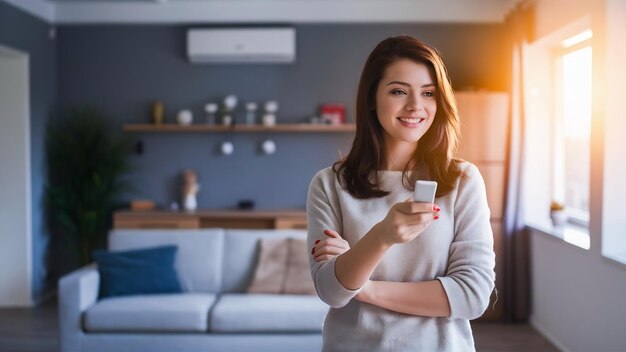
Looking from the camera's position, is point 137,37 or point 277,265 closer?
point 277,265

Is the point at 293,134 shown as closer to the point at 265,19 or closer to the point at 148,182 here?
the point at 265,19

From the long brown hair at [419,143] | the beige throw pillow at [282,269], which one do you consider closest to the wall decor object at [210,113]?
the beige throw pillow at [282,269]

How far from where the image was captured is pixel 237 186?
A: 6.02 m

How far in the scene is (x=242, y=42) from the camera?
18.8ft

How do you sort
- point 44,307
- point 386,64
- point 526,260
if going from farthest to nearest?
1. point 44,307
2. point 526,260
3. point 386,64

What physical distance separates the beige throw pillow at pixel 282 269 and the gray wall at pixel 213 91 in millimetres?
1886

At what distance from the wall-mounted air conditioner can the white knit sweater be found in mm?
4693

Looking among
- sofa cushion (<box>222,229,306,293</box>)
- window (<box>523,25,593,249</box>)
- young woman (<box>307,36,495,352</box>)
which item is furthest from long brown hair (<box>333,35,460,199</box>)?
window (<box>523,25,593,249</box>)

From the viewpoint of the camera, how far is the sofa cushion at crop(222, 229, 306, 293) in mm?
4113

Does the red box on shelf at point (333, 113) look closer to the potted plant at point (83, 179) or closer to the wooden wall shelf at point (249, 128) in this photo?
the wooden wall shelf at point (249, 128)

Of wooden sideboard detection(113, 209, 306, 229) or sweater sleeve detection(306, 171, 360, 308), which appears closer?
sweater sleeve detection(306, 171, 360, 308)

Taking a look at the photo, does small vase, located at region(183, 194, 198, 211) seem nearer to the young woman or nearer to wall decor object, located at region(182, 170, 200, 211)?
wall decor object, located at region(182, 170, 200, 211)

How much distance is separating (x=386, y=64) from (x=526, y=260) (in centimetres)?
412

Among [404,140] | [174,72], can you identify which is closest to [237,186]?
[174,72]
